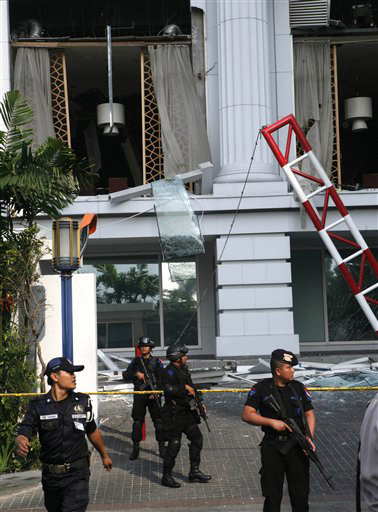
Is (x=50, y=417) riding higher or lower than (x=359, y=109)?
lower

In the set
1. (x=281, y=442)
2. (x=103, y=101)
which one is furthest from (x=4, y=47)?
(x=281, y=442)

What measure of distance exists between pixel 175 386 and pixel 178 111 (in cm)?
1237

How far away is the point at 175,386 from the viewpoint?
34.6 feet

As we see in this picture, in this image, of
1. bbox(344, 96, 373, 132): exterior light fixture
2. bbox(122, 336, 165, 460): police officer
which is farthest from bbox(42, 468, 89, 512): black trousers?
bbox(344, 96, 373, 132): exterior light fixture

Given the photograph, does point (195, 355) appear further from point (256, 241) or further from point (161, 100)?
point (161, 100)

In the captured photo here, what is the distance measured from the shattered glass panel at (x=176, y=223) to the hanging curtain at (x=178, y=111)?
79 cm

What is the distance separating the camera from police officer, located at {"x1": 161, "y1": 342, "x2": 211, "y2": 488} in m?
10.5

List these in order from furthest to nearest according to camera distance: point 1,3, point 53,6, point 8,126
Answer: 1. point 53,6
2. point 1,3
3. point 8,126

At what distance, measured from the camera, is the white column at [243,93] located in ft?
68.0

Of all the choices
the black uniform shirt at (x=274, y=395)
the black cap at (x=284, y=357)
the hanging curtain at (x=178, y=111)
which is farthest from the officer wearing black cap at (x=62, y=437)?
the hanging curtain at (x=178, y=111)

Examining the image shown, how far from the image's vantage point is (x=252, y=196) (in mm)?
20531

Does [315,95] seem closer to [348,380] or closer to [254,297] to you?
[254,297]

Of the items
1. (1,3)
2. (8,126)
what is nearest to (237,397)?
(8,126)

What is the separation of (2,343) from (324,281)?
42.9ft
